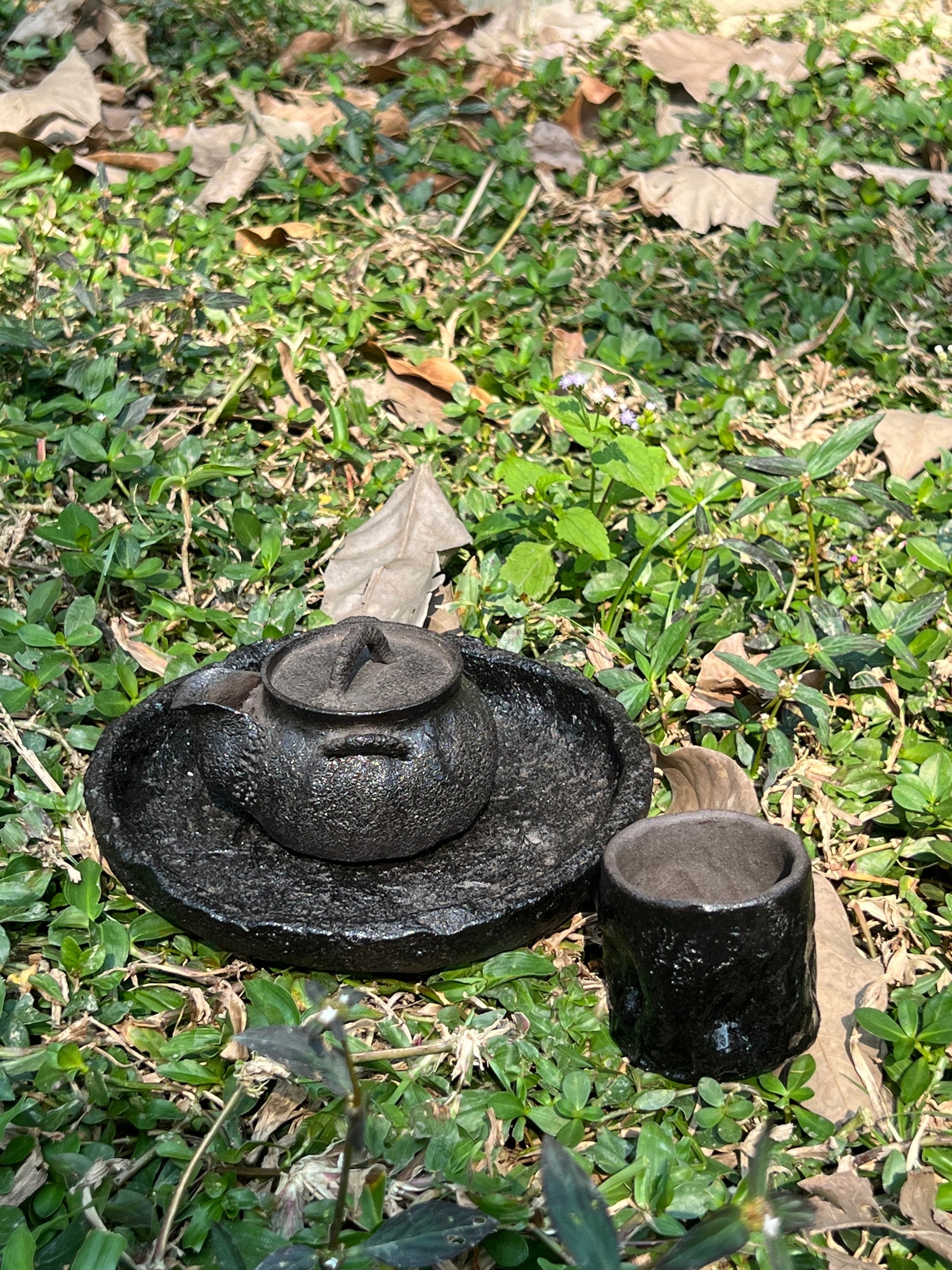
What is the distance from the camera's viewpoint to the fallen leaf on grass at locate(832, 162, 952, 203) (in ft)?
15.6

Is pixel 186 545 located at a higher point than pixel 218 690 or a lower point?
lower

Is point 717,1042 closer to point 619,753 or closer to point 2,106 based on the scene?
point 619,753

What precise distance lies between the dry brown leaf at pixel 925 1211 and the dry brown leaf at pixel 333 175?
12.9 ft

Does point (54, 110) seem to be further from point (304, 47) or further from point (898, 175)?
point (898, 175)

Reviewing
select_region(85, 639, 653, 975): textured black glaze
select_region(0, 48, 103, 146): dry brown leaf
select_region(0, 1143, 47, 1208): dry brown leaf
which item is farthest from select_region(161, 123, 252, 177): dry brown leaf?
select_region(0, 1143, 47, 1208): dry brown leaf

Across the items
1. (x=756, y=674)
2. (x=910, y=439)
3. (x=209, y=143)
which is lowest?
(x=910, y=439)

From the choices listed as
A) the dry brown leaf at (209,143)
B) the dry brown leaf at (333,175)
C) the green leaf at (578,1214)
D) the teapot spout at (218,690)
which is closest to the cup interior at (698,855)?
the teapot spout at (218,690)

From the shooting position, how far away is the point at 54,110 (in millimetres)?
4941

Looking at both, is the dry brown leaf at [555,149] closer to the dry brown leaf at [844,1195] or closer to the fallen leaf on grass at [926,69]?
the fallen leaf on grass at [926,69]

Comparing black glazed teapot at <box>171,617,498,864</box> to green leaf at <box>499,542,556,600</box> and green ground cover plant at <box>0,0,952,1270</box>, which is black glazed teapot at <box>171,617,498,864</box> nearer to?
green ground cover plant at <box>0,0,952,1270</box>

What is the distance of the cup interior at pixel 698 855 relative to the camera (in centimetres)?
212

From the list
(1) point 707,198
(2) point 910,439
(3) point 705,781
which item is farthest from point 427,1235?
(1) point 707,198

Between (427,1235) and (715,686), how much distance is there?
5.38 ft

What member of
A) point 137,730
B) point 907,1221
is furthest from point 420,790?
point 907,1221
